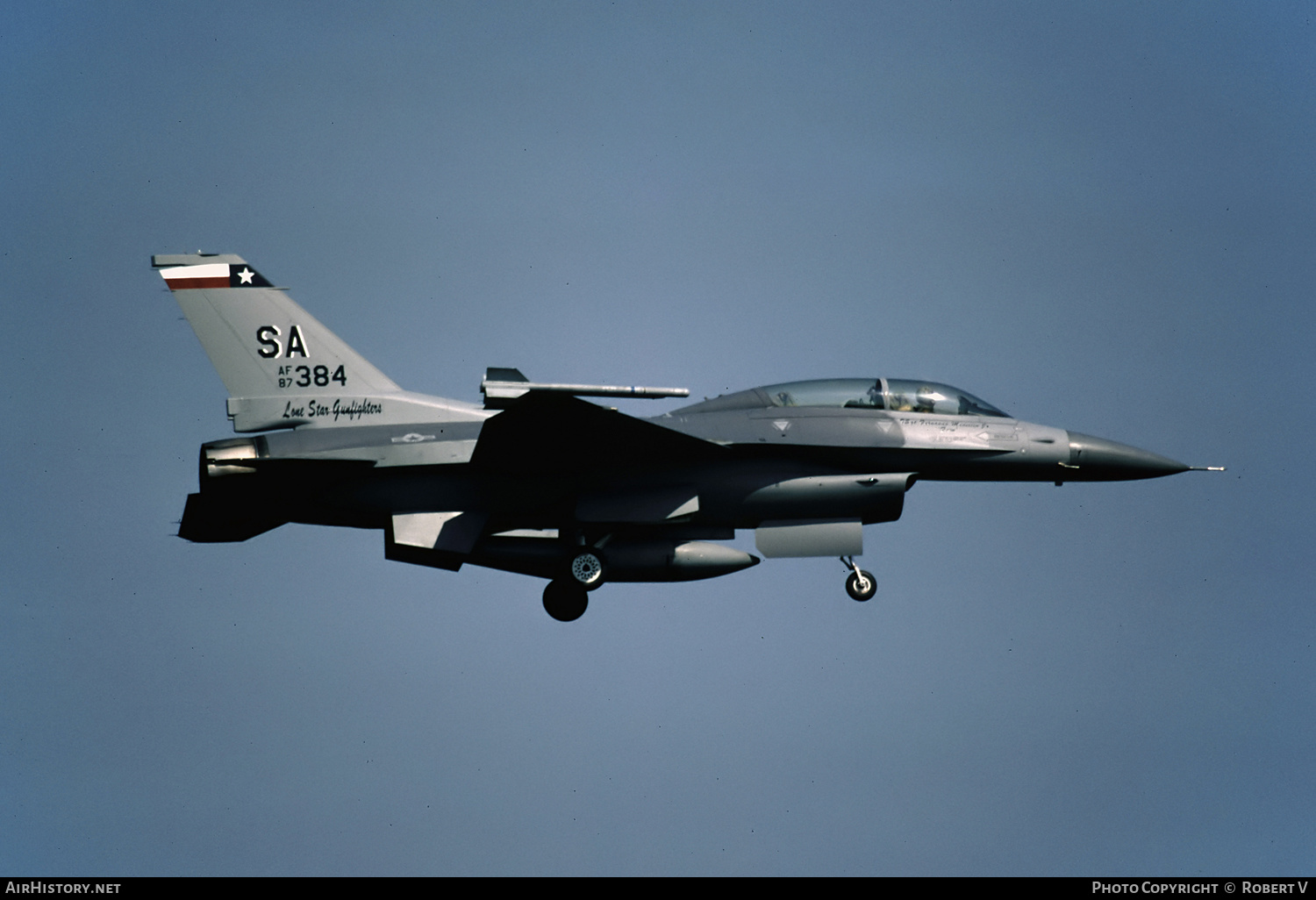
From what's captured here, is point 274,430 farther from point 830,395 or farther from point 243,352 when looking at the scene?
point 830,395

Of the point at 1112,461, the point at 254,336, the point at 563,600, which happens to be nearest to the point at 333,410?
the point at 254,336

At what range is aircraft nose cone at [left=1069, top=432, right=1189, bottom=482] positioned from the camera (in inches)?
1042

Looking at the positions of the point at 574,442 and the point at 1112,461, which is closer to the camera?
the point at 574,442

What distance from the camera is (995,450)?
2606 cm

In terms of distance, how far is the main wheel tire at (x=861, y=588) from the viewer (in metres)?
26.0

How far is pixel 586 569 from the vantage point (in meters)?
25.5

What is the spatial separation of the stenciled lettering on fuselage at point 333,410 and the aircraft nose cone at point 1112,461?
31.9ft

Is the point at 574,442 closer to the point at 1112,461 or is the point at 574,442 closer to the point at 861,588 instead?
the point at 861,588

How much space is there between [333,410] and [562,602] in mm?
4223

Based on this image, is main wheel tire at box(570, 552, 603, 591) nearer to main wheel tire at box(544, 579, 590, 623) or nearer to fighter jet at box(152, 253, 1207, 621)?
fighter jet at box(152, 253, 1207, 621)

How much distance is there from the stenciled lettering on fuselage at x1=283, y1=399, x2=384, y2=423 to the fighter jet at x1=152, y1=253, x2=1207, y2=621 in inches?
1.1

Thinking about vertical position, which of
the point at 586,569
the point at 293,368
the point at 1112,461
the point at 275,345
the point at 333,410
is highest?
the point at 275,345
